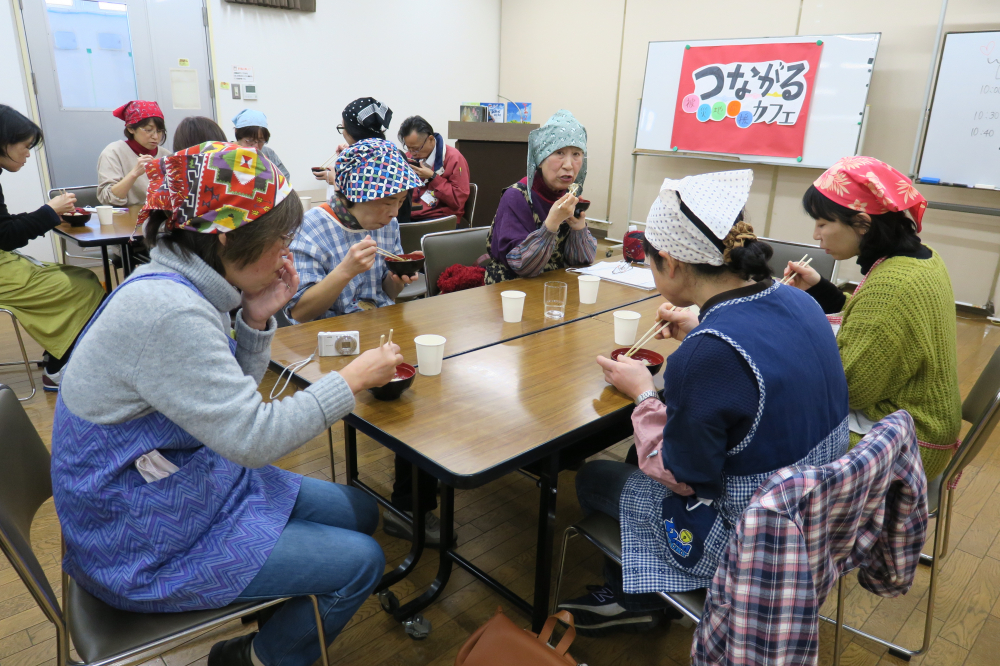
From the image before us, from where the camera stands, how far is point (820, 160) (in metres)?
5.08

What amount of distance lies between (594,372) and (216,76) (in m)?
5.27

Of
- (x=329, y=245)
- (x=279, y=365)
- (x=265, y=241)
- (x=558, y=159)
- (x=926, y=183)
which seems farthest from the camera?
(x=926, y=183)

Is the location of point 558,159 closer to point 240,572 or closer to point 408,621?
point 408,621

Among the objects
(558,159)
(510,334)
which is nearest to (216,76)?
(558,159)

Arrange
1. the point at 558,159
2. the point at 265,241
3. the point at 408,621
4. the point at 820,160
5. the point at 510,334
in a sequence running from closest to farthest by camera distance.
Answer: the point at 265,241
the point at 408,621
the point at 510,334
the point at 558,159
the point at 820,160

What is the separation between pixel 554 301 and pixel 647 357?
18.6 inches

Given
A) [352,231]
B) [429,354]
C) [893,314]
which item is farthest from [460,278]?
[893,314]

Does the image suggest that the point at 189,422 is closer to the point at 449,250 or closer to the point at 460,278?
the point at 460,278

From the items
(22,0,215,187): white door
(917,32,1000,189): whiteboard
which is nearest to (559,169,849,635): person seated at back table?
(917,32,1000,189): whiteboard

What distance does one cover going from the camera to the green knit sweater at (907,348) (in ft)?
5.08

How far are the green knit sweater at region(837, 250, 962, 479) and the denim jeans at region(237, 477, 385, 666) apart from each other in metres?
1.25

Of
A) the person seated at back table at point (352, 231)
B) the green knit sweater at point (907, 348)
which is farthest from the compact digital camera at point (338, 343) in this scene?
the green knit sweater at point (907, 348)

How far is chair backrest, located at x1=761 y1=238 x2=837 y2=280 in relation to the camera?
2637 millimetres

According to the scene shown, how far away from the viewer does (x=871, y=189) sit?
1661 millimetres
